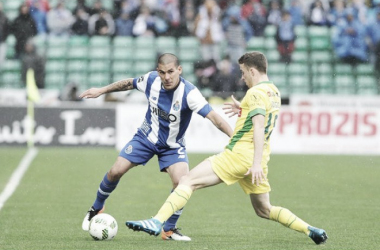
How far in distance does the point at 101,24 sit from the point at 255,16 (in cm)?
426

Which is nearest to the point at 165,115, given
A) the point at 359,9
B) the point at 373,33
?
the point at 373,33

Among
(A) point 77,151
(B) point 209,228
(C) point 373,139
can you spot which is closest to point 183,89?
(B) point 209,228

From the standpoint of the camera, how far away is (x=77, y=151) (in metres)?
19.1

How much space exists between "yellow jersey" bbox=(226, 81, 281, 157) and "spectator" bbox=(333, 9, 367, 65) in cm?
1621

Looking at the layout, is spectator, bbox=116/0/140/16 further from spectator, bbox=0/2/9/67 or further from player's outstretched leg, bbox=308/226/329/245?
player's outstretched leg, bbox=308/226/329/245

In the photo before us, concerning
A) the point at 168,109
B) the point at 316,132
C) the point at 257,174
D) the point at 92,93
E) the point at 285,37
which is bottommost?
the point at 316,132

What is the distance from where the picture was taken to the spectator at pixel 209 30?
23078mm

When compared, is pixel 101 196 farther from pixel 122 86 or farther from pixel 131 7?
pixel 131 7

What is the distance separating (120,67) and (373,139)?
24.7 ft

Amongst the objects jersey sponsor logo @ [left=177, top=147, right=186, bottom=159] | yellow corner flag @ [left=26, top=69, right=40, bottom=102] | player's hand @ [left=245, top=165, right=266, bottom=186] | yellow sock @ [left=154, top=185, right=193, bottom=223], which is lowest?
yellow corner flag @ [left=26, top=69, right=40, bottom=102]

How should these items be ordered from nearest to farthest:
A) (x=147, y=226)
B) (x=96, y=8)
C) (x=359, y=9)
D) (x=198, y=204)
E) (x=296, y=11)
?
(x=147, y=226) → (x=198, y=204) → (x=96, y=8) → (x=359, y=9) → (x=296, y=11)

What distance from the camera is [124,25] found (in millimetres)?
23391

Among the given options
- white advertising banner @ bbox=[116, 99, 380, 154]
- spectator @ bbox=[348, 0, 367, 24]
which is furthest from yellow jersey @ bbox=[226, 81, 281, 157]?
spectator @ bbox=[348, 0, 367, 24]

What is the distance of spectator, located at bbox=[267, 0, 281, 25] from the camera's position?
23984 mm
